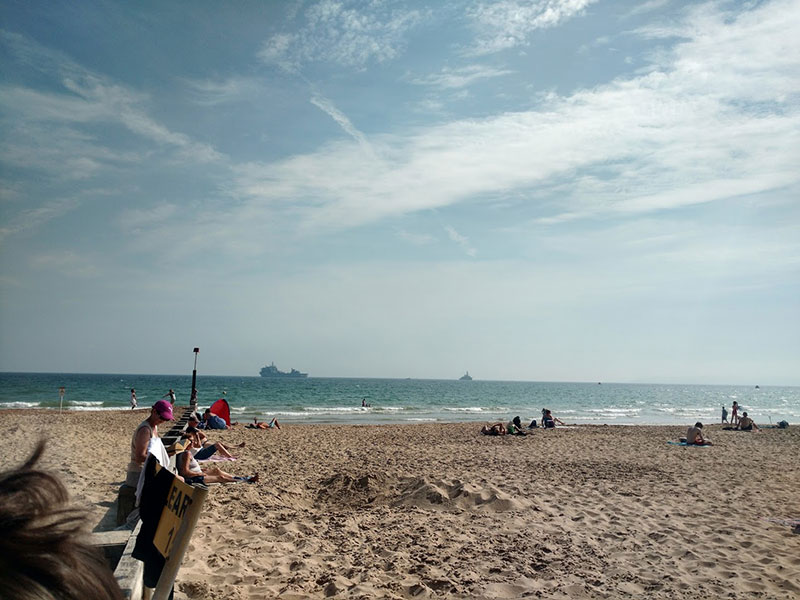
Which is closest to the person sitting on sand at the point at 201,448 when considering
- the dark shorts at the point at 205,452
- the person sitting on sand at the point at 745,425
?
the dark shorts at the point at 205,452

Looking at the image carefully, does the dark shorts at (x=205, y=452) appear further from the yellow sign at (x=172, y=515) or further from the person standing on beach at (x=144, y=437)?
the yellow sign at (x=172, y=515)

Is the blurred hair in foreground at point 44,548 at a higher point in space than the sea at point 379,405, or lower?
higher

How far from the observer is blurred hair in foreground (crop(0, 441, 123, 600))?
0.83 metres

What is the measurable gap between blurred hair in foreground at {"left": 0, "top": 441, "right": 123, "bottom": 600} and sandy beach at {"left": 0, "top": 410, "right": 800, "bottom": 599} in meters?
0.06

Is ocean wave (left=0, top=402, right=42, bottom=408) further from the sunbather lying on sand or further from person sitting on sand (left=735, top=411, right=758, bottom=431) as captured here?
person sitting on sand (left=735, top=411, right=758, bottom=431)

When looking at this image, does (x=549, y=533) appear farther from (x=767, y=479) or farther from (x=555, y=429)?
(x=555, y=429)

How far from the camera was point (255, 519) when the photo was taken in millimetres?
8125

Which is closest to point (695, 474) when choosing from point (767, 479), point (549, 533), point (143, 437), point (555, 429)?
point (767, 479)

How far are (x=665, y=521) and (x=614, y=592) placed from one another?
3078 millimetres

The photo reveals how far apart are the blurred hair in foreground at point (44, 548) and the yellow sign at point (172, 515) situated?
75 centimetres

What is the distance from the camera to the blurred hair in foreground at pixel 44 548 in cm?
83

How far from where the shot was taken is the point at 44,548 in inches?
34.2

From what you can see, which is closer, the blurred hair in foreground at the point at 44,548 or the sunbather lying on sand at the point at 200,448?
the blurred hair in foreground at the point at 44,548

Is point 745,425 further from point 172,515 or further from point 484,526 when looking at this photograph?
point 172,515
